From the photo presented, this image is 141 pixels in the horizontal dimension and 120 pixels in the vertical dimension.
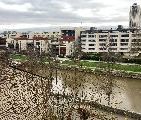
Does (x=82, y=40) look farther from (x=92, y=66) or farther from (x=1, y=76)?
(x=1, y=76)

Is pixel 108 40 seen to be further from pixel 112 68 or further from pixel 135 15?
pixel 135 15

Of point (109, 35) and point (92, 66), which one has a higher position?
point (109, 35)

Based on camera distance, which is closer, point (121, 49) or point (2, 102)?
point (2, 102)

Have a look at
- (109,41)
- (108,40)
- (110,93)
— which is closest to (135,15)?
(108,40)

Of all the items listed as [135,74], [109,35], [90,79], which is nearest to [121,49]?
[109,35]

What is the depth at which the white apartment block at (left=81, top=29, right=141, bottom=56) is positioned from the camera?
3803 cm

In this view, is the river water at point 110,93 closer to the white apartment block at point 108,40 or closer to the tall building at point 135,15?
the white apartment block at point 108,40

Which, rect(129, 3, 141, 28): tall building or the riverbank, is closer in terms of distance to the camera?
the riverbank

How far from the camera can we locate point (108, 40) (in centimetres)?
3916

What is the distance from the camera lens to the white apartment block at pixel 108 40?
38.0 m

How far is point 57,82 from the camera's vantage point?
72.3ft

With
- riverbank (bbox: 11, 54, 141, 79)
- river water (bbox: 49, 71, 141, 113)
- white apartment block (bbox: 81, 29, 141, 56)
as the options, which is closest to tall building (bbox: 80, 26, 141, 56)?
white apartment block (bbox: 81, 29, 141, 56)

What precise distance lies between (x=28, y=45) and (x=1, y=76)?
28.5m

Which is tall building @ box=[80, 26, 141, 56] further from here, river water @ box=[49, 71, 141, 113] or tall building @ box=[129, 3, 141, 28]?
tall building @ box=[129, 3, 141, 28]
